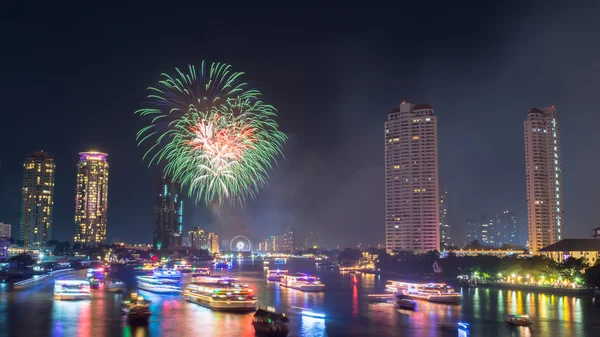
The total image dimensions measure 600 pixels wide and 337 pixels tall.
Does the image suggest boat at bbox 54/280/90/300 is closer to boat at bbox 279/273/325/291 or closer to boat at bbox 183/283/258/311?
boat at bbox 183/283/258/311

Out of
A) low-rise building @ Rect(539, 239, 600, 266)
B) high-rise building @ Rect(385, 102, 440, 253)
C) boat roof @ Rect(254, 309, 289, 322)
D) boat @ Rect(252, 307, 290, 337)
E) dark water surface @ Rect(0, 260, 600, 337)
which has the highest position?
high-rise building @ Rect(385, 102, 440, 253)

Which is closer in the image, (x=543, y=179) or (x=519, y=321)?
(x=519, y=321)

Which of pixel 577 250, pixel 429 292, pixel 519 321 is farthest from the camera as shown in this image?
pixel 577 250

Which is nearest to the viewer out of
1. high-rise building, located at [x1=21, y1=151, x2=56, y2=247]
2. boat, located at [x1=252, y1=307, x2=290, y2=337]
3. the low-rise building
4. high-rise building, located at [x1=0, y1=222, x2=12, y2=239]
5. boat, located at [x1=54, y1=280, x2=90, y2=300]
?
boat, located at [x1=252, y1=307, x2=290, y2=337]

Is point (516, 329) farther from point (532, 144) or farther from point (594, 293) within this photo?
point (532, 144)

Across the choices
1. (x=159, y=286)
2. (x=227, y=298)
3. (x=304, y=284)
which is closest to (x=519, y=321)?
(x=227, y=298)

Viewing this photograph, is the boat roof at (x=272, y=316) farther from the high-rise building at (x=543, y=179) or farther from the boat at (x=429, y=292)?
the high-rise building at (x=543, y=179)

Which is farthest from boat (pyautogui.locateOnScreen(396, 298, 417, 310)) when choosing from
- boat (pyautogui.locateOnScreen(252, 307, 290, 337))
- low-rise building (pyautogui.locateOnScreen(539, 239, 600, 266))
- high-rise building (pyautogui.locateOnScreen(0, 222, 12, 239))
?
high-rise building (pyautogui.locateOnScreen(0, 222, 12, 239))

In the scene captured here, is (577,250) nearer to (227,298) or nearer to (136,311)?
(227,298)
